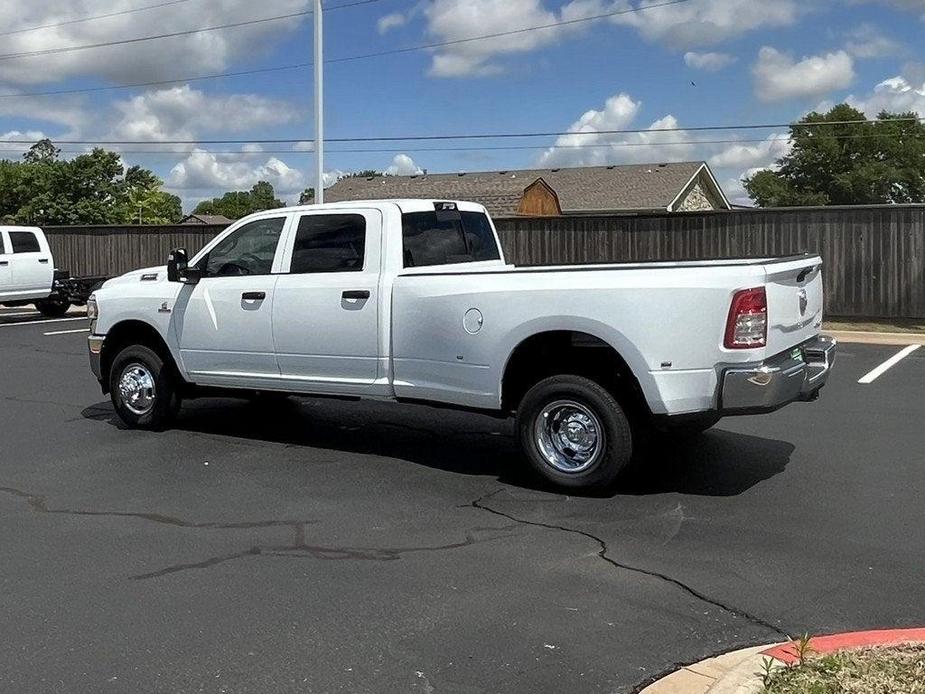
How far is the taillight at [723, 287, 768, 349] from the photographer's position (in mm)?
6020

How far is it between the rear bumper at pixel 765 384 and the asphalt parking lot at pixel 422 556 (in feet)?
2.29

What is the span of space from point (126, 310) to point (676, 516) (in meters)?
5.33

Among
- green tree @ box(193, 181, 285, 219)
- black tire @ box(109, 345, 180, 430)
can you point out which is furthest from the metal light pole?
green tree @ box(193, 181, 285, 219)

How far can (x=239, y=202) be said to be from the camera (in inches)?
5522

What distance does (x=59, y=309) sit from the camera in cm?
2255

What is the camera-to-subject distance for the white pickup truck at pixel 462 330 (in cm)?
618

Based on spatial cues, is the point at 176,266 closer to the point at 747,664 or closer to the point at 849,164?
the point at 747,664

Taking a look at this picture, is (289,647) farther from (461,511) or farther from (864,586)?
(864,586)

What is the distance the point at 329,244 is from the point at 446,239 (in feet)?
3.30

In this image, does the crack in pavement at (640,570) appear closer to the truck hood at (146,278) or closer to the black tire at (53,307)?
the truck hood at (146,278)

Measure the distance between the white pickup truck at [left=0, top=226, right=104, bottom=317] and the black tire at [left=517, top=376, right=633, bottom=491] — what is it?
16822mm

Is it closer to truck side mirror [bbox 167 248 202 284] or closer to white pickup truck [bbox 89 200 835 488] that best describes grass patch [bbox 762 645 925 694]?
white pickup truck [bbox 89 200 835 488]

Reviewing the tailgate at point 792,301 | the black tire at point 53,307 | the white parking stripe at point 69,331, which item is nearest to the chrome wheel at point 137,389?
the tailgate at point 792,301

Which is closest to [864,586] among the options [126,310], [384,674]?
[384,674]
